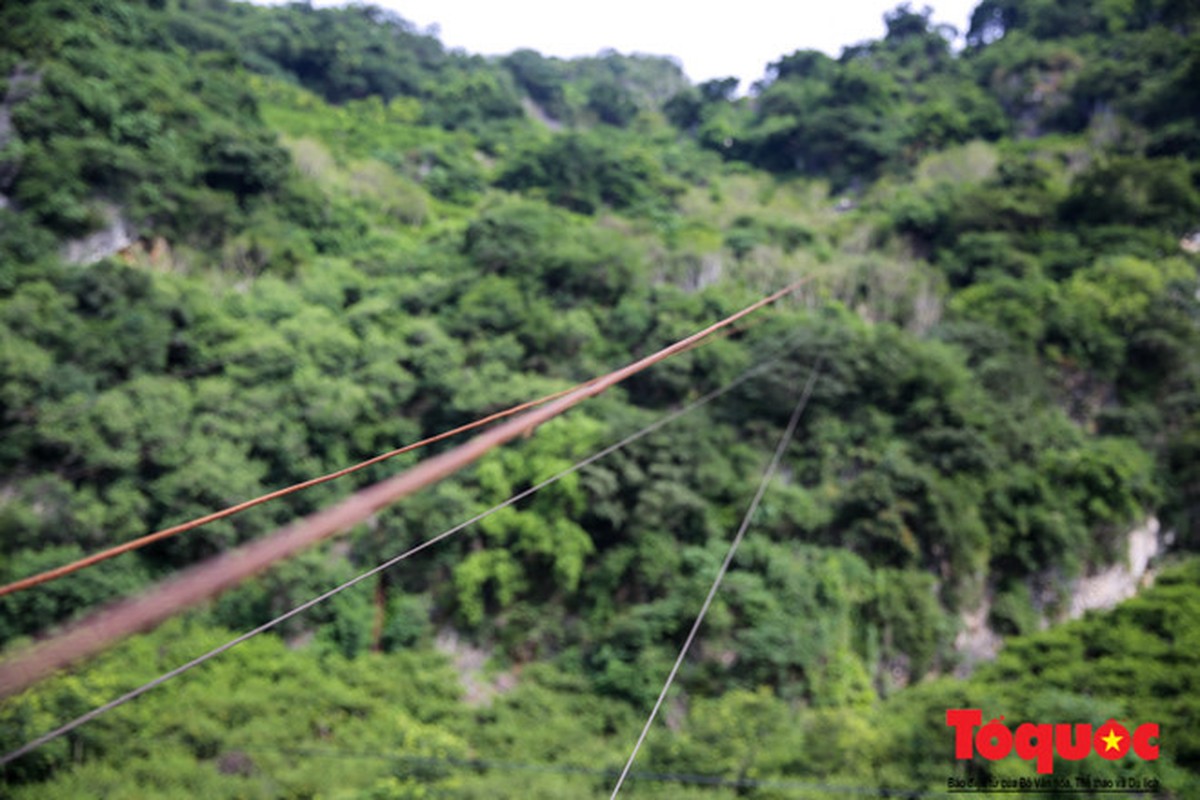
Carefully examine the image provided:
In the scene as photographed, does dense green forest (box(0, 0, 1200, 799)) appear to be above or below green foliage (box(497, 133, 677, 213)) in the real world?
below

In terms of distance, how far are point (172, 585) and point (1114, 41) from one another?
112 feet

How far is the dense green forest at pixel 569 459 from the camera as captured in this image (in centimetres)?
787

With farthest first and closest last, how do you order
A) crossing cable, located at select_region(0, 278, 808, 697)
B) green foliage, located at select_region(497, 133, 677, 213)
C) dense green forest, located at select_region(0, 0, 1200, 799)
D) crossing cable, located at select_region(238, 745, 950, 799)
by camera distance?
green foliage, located at select_region(497, 133, 677, 213) → dense green forest, located at select_region(0, 0, 1200, 799) → crossing cable, located at select_region(238, 745, 950, 799) → crossing cable, located at select_region(0, 278, 808, 697)

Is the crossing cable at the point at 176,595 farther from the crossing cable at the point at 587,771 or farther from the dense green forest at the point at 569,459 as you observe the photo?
the crossing cable at the point at 587,771

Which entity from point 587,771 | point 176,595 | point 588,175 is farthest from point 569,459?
point 588,175

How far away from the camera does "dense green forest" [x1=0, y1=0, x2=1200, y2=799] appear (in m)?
7.87

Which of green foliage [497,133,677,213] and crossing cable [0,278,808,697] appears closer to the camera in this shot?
crossing cable [0,278,808,697]

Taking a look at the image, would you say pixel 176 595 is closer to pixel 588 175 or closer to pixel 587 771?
pixel 587 771

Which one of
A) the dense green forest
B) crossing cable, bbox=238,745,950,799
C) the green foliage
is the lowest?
crossing cable, bbox=238,745,950,799

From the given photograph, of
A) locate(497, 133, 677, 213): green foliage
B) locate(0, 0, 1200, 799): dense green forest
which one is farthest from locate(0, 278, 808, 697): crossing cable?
locate(497, 133, 677, 213): green foliage

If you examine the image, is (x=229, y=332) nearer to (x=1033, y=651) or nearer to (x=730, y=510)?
(x=730, y=510)

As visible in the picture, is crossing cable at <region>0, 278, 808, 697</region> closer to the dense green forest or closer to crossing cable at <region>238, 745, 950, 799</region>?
the dense green forest

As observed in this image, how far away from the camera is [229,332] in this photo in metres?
12.6

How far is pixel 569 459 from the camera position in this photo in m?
11.3
